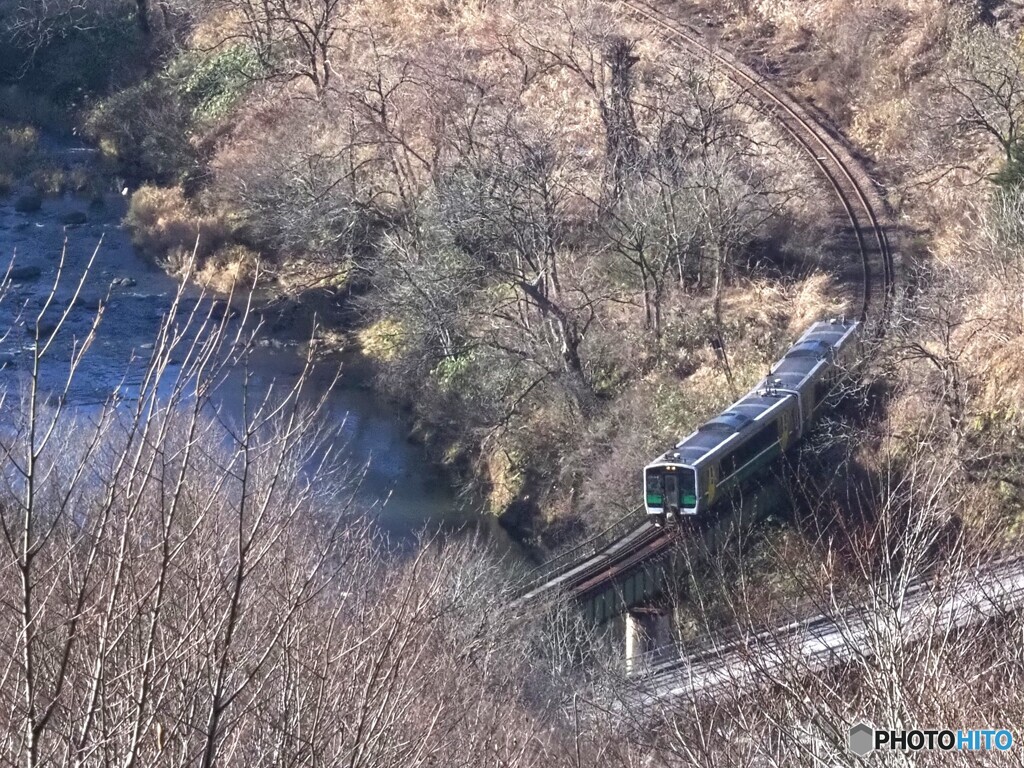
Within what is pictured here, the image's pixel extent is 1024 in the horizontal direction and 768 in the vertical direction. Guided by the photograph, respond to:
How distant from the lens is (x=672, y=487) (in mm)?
17203

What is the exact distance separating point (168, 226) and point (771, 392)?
17.2 m

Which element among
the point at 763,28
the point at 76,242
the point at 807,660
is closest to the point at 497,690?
the point at 807,660

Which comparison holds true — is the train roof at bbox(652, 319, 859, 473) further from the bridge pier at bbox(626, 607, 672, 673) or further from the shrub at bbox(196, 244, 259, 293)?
Answer: the shrub at bbox(196, 244, 259, 293)

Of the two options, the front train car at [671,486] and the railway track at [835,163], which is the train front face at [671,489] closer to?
the front train car at [671,486]

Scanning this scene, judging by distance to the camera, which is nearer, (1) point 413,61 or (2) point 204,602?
(2) point 204,602

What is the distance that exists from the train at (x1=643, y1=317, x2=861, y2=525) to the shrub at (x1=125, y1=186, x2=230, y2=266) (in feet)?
49.9

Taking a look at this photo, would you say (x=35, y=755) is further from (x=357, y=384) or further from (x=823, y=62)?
(x=823, y=62)

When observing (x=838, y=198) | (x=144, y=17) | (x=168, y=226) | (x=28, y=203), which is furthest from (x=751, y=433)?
Answer: (x=144, y=17)

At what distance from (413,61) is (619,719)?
2401 centimetres

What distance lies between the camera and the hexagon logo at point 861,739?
574cm

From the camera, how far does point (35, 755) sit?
4.11m

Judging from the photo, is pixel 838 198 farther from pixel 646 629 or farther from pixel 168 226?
pixel 168 226

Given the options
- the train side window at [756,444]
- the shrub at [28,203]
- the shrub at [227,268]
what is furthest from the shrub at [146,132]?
the train side window at [756,444]

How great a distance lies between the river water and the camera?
21.5 meters
